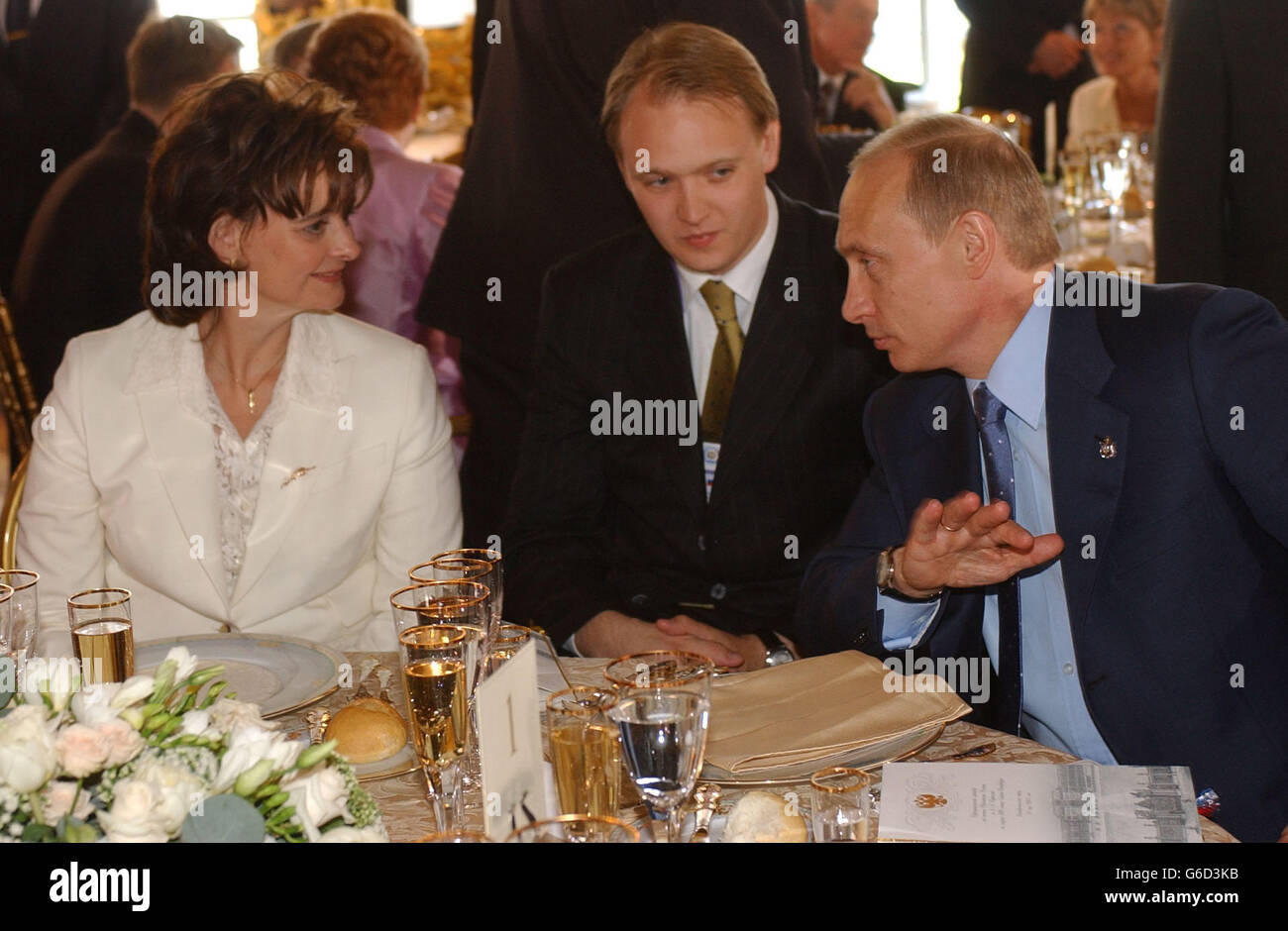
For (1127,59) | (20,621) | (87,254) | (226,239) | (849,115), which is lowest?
(20,621)

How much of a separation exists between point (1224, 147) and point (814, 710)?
2.46 meters

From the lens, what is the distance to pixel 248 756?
1086mm

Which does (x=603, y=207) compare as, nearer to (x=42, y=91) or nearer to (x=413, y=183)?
(x=413, y=183)

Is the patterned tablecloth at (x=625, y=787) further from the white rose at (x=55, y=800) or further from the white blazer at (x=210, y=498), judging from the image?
the white blazer at (x=210, y=498)

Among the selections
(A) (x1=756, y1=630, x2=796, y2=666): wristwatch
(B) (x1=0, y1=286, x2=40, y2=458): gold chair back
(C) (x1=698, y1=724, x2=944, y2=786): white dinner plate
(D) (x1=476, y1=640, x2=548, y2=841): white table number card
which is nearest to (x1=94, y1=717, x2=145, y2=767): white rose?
(D) (x1=476, y1=640, x2=548, y2=841): white table number card

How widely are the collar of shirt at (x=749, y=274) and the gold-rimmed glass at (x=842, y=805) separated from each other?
4.66ft

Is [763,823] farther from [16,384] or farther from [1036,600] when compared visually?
[16,384]

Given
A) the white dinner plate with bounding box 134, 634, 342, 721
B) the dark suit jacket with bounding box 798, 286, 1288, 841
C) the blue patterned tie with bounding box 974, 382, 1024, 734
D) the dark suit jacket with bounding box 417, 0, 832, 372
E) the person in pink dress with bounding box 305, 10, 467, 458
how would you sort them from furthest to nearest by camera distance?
the person in pink dress with bounding box 305, 10, 467, 458 → the dark suit jacket with bounding box 417, 0, 832, 372 → the blue patterned tie with bounding box 974, 382, 1024, 734 → the dark suit jacket with bounding box 798, 286, 1288, 841 → the white dinner plate with bounding box 134, 634, 342, 721

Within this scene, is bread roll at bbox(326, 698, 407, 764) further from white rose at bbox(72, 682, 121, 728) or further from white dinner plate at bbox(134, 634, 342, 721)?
white rose at bbox(72, 682, 121, 728)

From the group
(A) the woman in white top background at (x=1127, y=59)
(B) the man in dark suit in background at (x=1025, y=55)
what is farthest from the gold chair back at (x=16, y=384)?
(B) the man in dark suit in background at (x=1025, y=55)

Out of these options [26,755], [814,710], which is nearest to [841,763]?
[814,710]

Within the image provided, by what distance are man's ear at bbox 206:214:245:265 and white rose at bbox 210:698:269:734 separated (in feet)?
4.79

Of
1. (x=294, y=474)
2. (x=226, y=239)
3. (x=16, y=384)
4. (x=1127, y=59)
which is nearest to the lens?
(x=294, y=474)

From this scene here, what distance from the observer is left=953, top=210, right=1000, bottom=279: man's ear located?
202 centimetres
